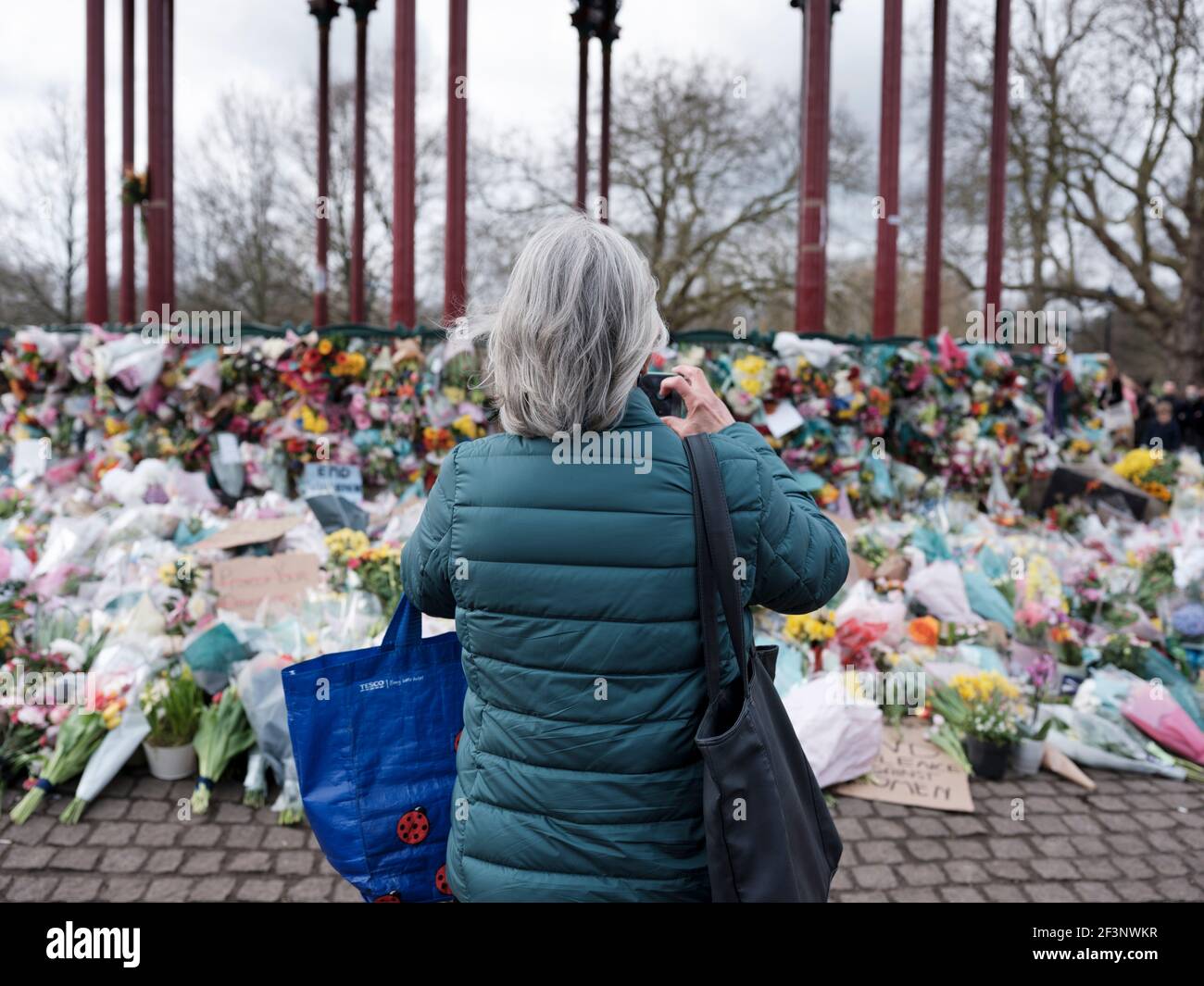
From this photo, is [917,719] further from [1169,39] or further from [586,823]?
[1169,39]

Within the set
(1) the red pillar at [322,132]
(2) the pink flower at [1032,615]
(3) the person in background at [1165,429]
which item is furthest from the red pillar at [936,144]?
(1) the red pillar at [322,132]

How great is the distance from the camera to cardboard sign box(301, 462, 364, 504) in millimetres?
6359

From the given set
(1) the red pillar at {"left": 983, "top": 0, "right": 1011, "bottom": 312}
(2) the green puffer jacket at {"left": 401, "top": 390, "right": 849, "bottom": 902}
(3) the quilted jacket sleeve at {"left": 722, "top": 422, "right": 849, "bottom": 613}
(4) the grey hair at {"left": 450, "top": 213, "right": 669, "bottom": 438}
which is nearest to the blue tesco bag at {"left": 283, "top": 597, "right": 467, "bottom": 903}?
(2) the green puffer jacket at {"left": 401, "top": 390, "right": 849, "bottom": 902}

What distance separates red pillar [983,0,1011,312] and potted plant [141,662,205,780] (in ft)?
25.7

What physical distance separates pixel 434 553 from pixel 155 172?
10.2 meters

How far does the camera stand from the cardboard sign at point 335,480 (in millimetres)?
6359

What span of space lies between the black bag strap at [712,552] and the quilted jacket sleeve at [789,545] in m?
0.07

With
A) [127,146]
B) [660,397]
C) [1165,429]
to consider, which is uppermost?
[127,146]

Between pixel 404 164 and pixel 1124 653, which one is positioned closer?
pixel 1124 653

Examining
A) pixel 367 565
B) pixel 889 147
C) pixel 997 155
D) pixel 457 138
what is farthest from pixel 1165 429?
pixel 367 565

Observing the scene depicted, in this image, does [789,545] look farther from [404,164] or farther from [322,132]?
[322,132]

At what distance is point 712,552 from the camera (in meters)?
1.37

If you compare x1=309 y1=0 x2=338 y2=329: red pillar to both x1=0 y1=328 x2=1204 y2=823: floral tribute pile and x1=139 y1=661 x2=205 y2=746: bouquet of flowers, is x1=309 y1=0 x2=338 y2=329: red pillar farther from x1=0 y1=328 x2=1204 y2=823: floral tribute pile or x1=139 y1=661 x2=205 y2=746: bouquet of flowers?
x1=139 y1=661 x2=205 y2=746: bouquet of flowers

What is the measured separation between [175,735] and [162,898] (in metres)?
0.97
